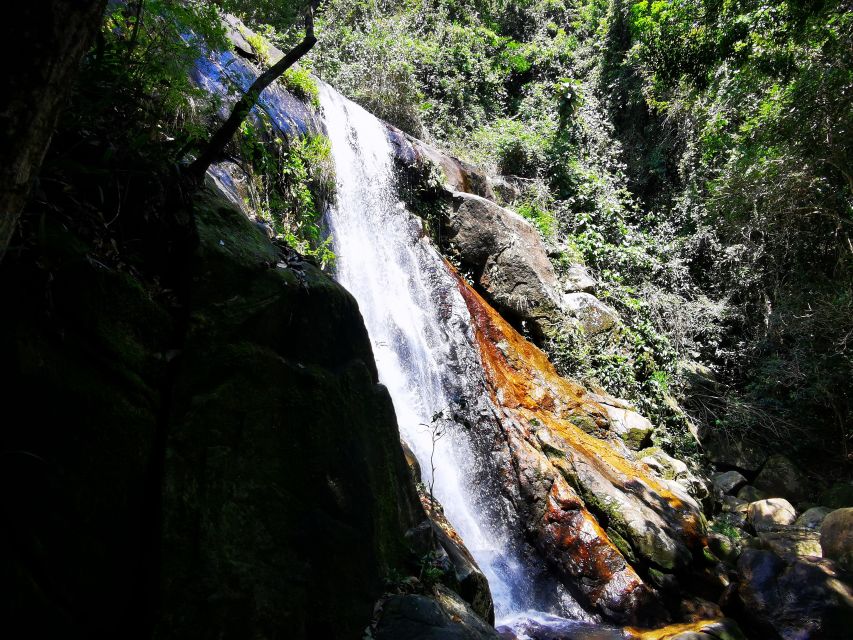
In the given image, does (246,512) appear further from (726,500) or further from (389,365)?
(726,500)

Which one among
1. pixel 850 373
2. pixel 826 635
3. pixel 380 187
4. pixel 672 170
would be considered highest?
pixel 672 170

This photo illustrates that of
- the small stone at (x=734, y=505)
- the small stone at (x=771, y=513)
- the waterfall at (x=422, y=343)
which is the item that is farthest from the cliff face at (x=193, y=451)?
the small stone at (x=734, y=505)

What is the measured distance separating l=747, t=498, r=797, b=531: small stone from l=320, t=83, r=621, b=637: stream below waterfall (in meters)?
6.03

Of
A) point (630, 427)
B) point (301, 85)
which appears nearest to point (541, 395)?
point (630, 427)

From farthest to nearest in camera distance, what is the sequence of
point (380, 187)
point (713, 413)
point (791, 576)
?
point (713, 413) < point (380, 187) < point (791, 576)

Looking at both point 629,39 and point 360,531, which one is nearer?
point 360,531

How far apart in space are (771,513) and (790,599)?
4.92m

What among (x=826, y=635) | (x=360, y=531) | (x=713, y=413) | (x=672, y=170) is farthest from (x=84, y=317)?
(x=672, y=170)

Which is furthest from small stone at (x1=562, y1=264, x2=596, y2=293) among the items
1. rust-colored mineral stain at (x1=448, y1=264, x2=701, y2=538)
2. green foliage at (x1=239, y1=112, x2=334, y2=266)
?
green foliage at (x1=239, y1=112, x2=334, y2=266)

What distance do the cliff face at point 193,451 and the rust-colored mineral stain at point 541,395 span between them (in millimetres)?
5168

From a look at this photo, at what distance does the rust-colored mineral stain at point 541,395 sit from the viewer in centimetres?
785

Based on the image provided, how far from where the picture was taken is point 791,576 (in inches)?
250

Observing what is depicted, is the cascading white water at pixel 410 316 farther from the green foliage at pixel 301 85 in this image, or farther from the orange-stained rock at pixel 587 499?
the orange-stained rock at pixel 587 499

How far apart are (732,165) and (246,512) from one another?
14.8 meters
